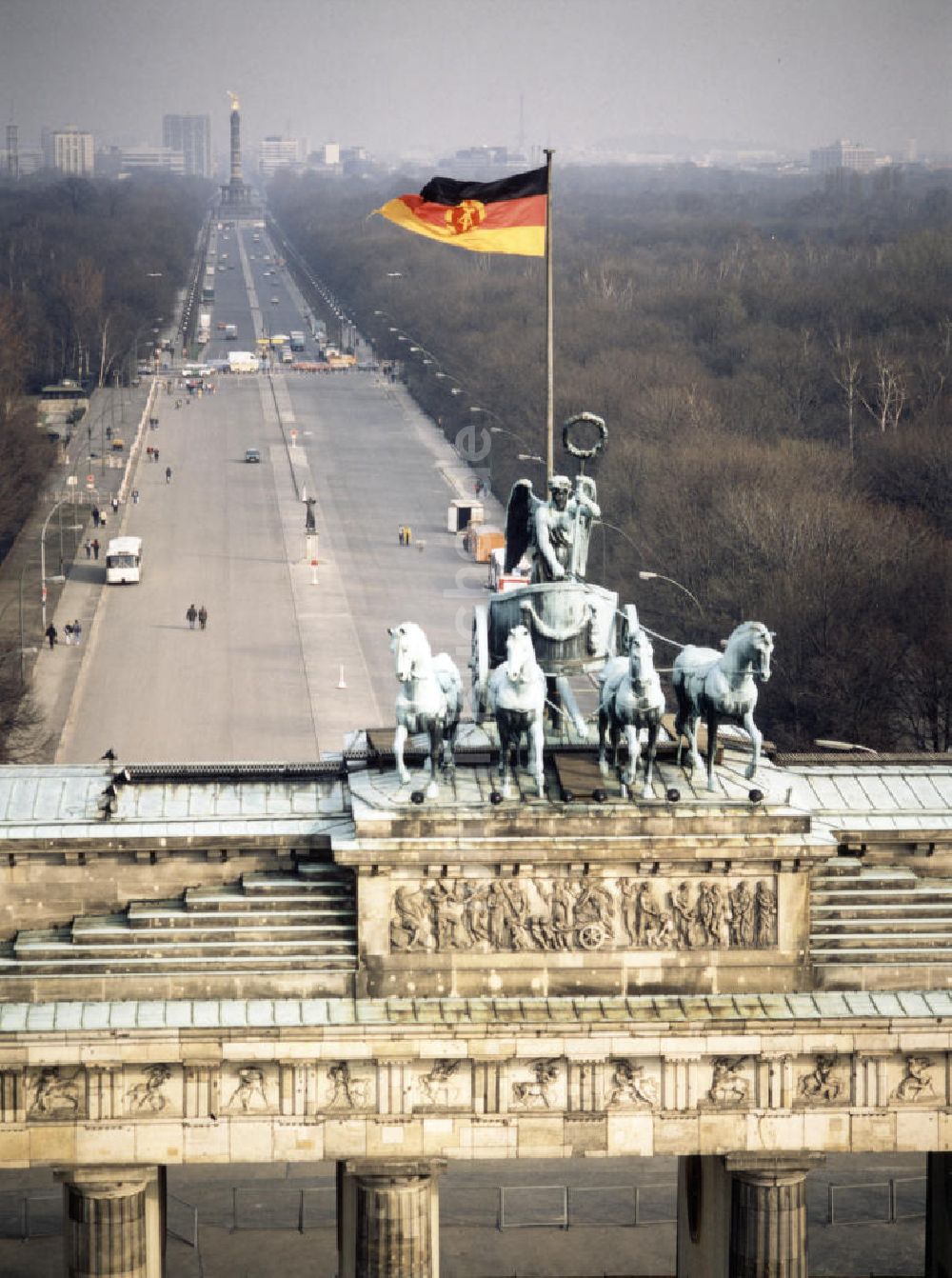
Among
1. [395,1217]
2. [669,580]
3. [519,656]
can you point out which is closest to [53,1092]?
[395,1217]

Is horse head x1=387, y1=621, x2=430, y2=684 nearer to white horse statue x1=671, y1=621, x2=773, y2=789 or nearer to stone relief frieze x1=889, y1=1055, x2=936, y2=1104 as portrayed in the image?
white horse statue x1=671, y1=621, x2=773, y2=789

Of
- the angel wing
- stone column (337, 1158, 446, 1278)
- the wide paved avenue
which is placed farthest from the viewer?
the wide paved avenue

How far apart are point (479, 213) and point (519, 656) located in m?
16.4

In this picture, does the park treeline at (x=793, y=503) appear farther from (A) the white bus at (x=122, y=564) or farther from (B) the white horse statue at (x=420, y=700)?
(B) the white horse statue at (x=420, y=700)

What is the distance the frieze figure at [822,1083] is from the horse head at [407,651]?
961cm

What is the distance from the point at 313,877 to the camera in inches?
2124

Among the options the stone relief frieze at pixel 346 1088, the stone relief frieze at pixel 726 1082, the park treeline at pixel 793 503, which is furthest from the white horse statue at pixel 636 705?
the park treeline at pixel 793 503

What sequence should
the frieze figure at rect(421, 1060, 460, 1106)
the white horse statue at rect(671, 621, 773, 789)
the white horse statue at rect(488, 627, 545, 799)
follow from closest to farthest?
1. the frieze figure at rect(421, 1060, 460, 1106)
2. the white horse statue at rect(671, 621, 773, 789)
3. the white horse statue at rect(488, 627, 545, 799)

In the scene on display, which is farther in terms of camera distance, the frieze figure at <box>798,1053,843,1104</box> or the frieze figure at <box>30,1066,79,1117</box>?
the frieze figure at <box>798,1053,843,1104</box>

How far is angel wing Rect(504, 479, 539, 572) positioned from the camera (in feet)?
198

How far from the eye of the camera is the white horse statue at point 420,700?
2144 inches

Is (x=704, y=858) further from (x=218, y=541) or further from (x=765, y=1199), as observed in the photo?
(x=218, y=541)

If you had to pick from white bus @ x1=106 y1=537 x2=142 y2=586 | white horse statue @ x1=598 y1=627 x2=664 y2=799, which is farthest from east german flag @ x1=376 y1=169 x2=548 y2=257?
white bus @ x1=106 y1=537 x2=142 y2=586

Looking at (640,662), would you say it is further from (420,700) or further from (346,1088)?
(346,1088)
